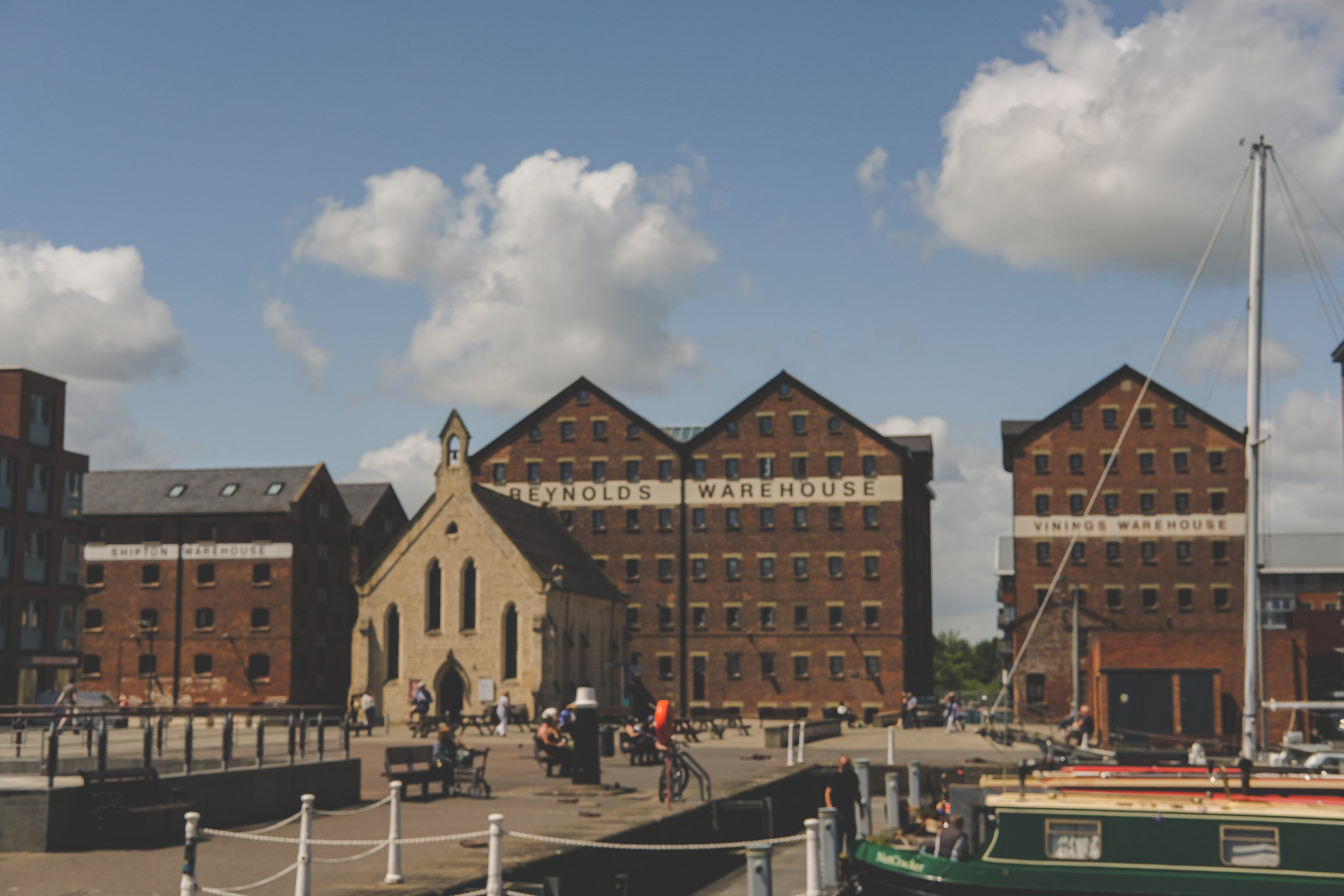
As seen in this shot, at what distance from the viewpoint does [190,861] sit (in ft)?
46.4

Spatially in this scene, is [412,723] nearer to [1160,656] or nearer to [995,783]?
[1160,656]

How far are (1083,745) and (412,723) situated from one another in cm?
2694

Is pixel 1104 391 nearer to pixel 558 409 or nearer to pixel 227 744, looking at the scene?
pixel 558 409

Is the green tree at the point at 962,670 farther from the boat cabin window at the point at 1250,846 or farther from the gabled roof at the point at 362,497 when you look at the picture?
the boat cabin window at the point at 1250,846

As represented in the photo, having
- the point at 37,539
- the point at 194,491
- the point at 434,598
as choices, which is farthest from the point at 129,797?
the point at 194,491

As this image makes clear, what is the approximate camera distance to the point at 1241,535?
243 ft

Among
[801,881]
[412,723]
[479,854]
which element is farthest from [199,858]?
[412,723]

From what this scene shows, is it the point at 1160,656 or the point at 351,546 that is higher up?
the point at 351,546

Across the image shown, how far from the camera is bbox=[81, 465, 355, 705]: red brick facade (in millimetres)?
80562

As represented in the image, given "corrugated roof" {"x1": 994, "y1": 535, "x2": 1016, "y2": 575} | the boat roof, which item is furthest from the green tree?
the boat roof

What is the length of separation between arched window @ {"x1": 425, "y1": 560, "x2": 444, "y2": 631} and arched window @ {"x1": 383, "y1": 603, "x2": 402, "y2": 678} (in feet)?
4.48

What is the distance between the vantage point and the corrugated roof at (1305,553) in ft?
432

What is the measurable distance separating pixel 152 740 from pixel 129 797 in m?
1.50

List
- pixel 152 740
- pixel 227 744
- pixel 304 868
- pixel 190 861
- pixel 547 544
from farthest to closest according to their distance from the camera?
pixel 547 544 < pixel 227 744 < pixel 152 740 < pixel 304 868 < pixel 190 861
